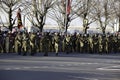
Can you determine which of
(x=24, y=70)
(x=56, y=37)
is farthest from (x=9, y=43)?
A: (x=24, y=70)

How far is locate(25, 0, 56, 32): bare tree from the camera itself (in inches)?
1790

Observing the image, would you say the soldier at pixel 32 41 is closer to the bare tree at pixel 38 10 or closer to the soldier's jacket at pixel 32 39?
the soldier's jacket at pixel 32 39

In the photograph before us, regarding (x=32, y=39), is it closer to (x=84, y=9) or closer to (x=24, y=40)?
(x=24, y=40)

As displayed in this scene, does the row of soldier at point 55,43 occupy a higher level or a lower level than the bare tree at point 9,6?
lower

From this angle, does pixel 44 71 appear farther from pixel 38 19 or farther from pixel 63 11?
pixel 63 11

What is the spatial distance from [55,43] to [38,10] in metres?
14.5

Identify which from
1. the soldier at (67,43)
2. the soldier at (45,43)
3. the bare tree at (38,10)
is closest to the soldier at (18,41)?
the soldier at (45,43)

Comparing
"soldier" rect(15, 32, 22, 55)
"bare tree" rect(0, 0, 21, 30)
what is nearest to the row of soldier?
"soldier" rect(15, 32, 22, 55)

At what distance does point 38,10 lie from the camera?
45688mm

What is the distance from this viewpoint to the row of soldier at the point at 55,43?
30.3 meters

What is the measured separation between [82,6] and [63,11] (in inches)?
113

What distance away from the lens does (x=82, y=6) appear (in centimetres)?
5178

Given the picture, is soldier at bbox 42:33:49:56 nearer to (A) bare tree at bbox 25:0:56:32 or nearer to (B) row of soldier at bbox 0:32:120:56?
(B) row of soldier at bbox 0:32:120:56

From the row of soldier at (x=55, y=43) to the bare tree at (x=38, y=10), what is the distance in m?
8.88
